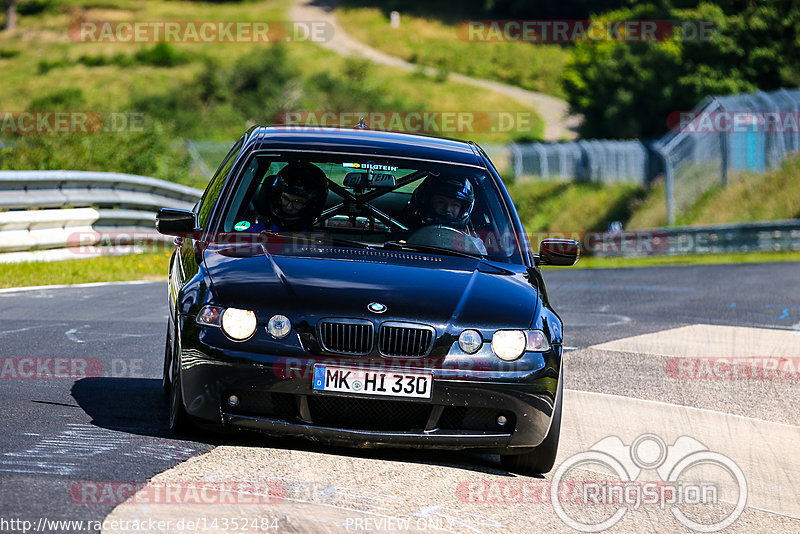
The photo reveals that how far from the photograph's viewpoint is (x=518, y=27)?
105 meters

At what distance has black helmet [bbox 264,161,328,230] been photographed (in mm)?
6770

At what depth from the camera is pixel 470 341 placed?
18.6 ft

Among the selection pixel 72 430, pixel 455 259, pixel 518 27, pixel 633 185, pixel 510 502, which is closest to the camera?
pixel 510 502

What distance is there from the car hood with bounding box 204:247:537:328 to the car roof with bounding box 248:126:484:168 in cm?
86

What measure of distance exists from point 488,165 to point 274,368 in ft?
7.79

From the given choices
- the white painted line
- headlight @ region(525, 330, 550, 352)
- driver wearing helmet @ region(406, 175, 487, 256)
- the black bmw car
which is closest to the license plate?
the black bmw car

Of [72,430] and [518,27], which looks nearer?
[72,430]

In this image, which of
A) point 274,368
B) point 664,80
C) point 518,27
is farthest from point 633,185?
point 518,27

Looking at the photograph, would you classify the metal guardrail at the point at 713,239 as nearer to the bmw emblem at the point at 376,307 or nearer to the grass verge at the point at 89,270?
the grass verge at the point at 89,270

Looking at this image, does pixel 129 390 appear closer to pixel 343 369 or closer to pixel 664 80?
pixel 343 369

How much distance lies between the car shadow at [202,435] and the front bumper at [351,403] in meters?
0.24

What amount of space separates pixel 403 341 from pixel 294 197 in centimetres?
156

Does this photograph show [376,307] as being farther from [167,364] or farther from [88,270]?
[88,270]

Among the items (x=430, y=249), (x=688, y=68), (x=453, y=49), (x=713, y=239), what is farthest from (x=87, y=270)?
(x=453, y=49)
